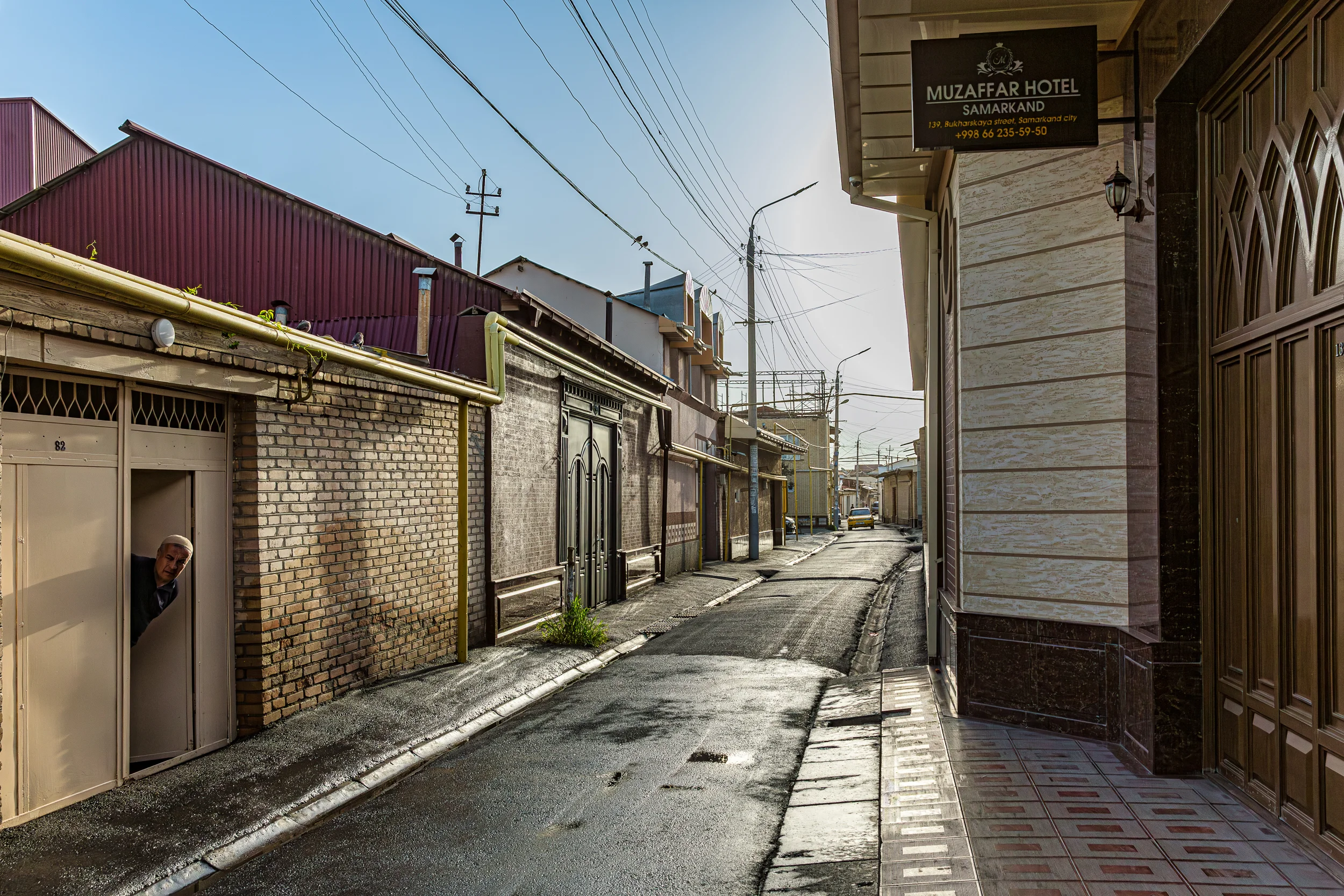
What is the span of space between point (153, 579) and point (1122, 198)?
6.49 m

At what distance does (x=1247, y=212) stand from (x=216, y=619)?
7.05 metres

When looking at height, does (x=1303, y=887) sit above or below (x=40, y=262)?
below

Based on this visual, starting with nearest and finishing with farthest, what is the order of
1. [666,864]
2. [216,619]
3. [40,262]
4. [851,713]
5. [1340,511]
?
[1340,511] < [666,864] < [40,262] < [216,619] < [851,713]

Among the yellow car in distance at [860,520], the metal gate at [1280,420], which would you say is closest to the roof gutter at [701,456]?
the metal gate at [1280,420]

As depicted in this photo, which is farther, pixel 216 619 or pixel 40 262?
pixel 216 619

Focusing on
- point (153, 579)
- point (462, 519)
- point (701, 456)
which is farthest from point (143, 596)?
point (701, 456)

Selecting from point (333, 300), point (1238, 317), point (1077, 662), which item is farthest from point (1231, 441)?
point (333, 300)

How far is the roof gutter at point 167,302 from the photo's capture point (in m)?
4.84

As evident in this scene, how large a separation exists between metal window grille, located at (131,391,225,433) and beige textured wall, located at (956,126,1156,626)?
18.1ft

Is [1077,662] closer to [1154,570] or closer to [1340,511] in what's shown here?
[1154,570]

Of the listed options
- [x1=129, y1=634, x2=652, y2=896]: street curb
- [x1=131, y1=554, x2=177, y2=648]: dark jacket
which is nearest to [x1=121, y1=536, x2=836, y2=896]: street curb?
[x1=129, y1=634, x2=652, y2=896]: street curb

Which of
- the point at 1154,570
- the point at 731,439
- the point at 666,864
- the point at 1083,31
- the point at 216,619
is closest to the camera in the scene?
the point at 666,864

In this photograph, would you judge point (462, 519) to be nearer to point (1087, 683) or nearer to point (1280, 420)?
point (1087, 683)

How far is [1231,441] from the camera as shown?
5117 millimetres
